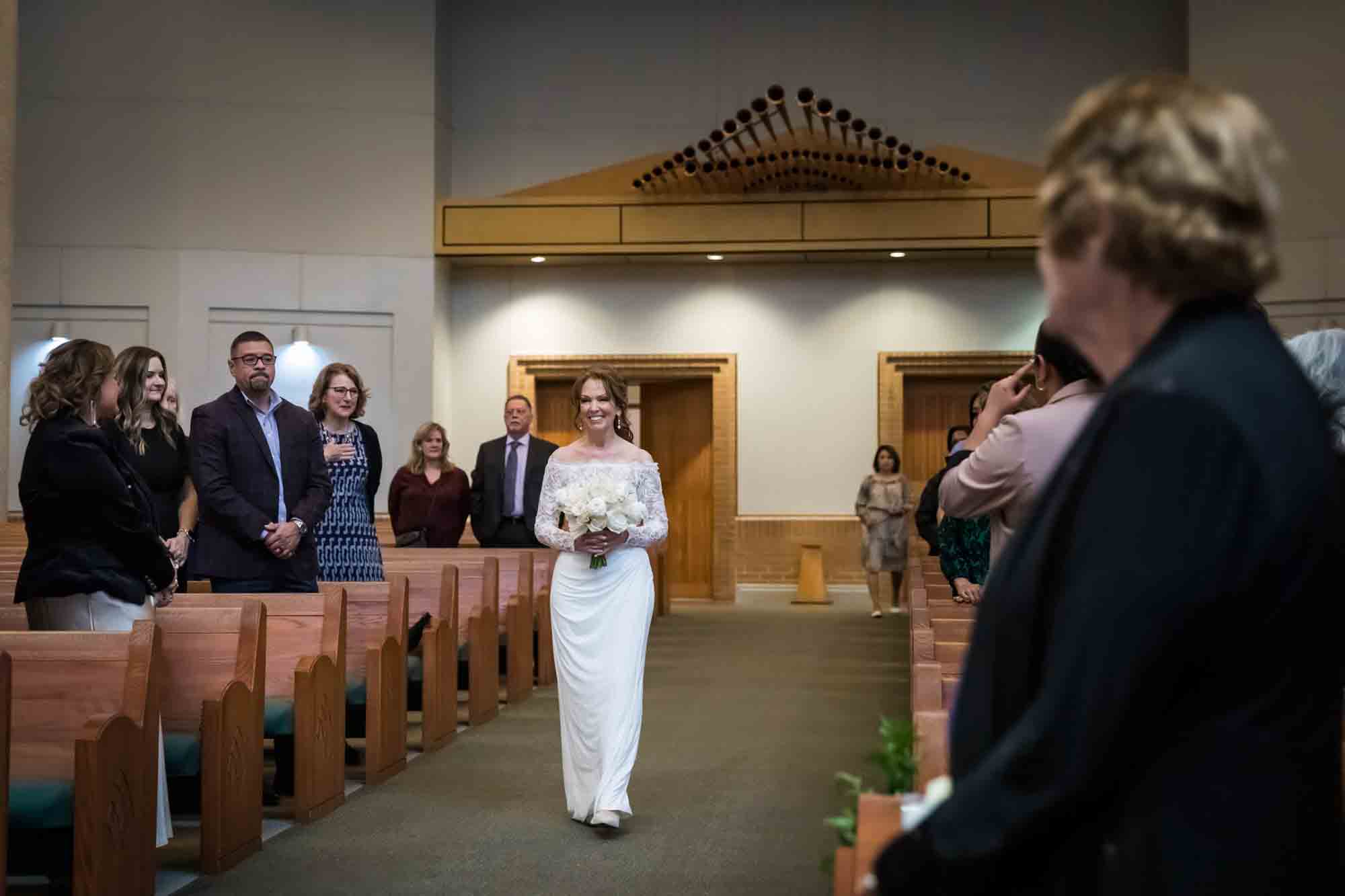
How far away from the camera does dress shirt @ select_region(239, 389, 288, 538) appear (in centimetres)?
606

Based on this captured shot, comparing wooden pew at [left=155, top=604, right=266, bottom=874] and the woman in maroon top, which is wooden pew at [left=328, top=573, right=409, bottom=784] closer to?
wooden pew at [left=155, top=604, right=266, bottom=874]

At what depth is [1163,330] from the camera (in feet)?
4.52

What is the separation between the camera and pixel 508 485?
998 cm

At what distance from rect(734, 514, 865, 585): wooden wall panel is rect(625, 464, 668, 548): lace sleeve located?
30.3 ft

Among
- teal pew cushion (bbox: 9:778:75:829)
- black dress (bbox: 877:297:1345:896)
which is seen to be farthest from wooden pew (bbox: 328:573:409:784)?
black dress (bbox: 877:297:1345:896)

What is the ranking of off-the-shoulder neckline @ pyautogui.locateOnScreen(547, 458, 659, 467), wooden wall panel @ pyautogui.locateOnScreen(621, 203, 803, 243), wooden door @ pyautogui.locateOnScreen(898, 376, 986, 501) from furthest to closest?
wooden door @ pyautogui.locateOnScreen(898, 376, 986, 501)
wooden wall panel @ pyautogui.locateOnScreen(621, 203, 803, 243)
off-the-shoulder neckline @ pyautogui.locateOnScreen(547, 458, 659, 467)

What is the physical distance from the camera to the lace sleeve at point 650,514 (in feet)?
18.1

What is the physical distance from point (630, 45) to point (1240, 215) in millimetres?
14454

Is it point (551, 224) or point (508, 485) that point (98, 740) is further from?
point (551, 224)

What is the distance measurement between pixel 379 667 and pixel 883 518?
8.03 meters

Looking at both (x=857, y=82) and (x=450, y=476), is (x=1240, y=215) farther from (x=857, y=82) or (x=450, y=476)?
(x=857, y=82)

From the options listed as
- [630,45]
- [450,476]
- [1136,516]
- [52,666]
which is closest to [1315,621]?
[1136,516]

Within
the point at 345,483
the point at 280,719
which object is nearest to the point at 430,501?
the point at 345,483

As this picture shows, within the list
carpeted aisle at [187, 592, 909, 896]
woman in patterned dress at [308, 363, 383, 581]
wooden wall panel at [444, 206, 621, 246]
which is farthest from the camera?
wooden wall panel at [444, 206, 621, 246]
